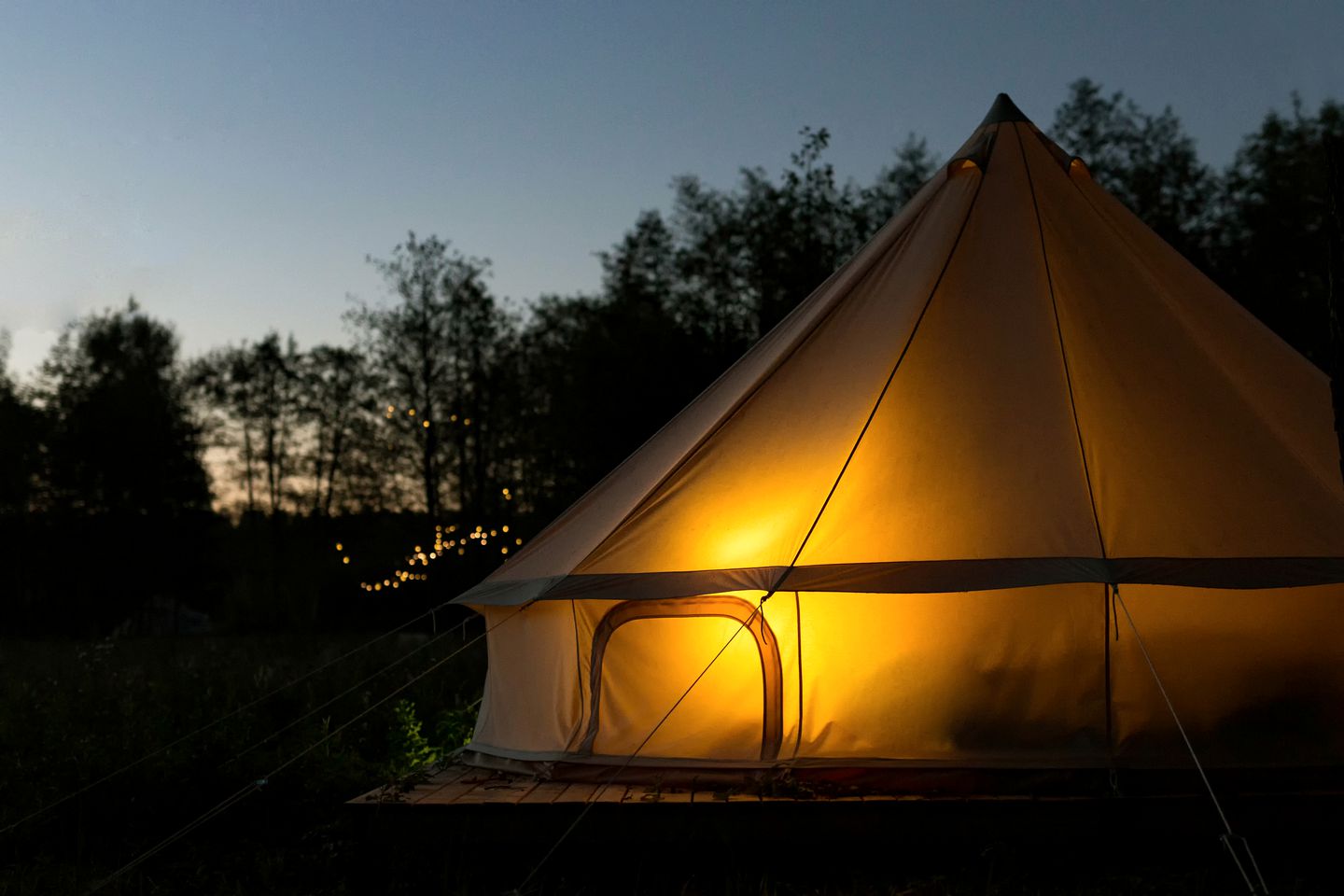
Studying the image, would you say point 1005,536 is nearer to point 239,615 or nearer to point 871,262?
point 871,262

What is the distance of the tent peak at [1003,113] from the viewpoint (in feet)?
20.1

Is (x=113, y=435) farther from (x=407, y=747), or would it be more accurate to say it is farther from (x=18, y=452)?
(x=407, y=747)

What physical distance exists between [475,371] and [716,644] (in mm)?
20336

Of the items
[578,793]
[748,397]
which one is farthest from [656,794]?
[748,397]

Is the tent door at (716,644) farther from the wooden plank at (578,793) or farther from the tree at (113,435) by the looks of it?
the tree at (113,435)

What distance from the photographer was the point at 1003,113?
6141 mm

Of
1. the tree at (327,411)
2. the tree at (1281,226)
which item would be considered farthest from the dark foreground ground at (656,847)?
the tree at (327,411)

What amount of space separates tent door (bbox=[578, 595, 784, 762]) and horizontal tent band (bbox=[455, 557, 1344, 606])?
27 centimetres

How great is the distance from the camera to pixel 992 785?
16.0 feet

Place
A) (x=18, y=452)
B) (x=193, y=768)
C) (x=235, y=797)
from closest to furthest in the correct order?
(x=235, y=797) → (x=193, y=768) → (x=18, y=452)

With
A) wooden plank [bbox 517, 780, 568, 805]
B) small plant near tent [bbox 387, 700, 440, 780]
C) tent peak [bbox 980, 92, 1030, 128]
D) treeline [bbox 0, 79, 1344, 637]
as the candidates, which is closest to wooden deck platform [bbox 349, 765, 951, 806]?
wooden plank [bbox 517, 780, 568, 805]

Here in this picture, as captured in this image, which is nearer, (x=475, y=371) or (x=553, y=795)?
(x=553, y=795)

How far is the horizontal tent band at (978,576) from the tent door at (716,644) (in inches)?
10.7

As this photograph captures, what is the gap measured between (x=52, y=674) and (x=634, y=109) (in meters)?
8.38
